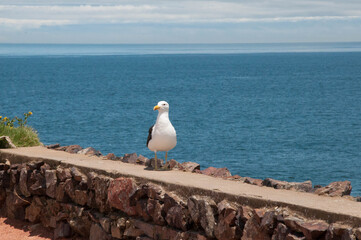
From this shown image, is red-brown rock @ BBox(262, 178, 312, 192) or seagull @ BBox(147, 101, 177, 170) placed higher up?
seagull @ BBox(147, 101, 177, 170)

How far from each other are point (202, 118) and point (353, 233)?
47.4 m

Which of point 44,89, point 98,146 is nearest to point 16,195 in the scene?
point 98,146

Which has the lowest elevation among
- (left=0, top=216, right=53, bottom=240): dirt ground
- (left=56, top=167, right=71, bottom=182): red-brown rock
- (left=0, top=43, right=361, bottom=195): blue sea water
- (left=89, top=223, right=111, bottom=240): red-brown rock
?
(left=0, top=43, right=361, bottom=195): blue sea water

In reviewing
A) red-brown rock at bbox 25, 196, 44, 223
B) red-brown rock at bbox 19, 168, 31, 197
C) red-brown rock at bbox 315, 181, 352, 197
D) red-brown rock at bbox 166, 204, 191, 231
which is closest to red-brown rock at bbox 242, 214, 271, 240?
red-brown rock at bbox 166, 204, 191, 231

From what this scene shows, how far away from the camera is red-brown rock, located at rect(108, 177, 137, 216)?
28.6 ft

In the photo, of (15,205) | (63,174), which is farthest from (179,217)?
(15,205)

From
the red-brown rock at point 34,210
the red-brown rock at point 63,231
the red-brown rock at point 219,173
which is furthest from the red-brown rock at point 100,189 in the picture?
the red-brown rock at point 219,173

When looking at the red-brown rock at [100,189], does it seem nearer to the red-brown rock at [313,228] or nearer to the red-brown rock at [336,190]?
the red-brown rock at [336,190]

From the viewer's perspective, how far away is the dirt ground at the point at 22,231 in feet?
32.7

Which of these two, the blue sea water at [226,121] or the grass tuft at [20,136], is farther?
the blue sea water at [226,121]

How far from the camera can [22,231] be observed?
10203 mm

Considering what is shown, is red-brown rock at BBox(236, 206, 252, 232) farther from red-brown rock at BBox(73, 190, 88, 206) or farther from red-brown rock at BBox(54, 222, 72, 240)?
red-brown rock at BBox(54, 222, 72, 240)

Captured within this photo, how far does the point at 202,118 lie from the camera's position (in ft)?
176

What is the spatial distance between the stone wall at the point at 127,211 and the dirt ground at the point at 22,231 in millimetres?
123
